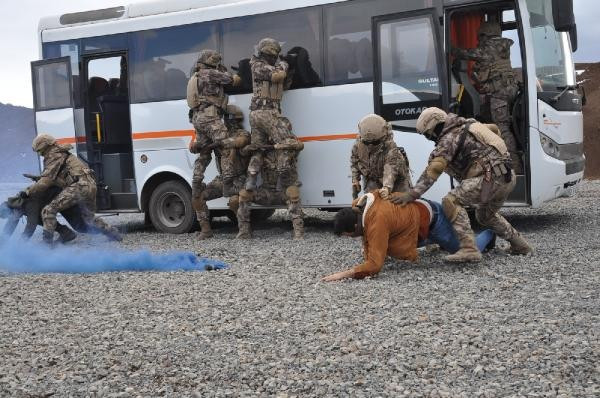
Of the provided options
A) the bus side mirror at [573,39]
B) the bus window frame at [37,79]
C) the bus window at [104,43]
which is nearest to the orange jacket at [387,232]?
the bus side mirror at [573,39]

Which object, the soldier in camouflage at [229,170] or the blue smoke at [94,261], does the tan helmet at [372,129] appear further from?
the soldier in camouflage at [229,170]

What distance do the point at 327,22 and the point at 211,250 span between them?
11.8 feet

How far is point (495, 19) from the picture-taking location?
10008 mm

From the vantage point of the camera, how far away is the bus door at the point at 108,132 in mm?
12406

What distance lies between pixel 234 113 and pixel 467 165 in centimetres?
465

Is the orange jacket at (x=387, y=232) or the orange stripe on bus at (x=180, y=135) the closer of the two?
the orange jacket at (x=387, y=232)

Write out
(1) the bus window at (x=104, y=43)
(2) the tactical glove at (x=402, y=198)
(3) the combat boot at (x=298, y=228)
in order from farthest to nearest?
(1) the bus window at (x=104, y=43), (3) the combat boot at (x=298, y=228), (2) the tactical glove at (x=402, y=198)

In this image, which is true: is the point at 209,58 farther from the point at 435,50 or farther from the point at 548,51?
the point at 548,51

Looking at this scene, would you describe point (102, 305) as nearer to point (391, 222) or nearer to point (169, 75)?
point (391, 222)

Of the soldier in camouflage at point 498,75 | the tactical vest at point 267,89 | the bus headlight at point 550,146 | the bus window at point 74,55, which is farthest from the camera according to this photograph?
the bus window at point 74,55

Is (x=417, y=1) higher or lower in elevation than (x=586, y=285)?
higher

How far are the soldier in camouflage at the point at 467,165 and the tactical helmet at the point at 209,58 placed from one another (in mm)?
4220

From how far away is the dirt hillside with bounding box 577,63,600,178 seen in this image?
84.4 ft

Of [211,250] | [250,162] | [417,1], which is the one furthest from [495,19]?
[211,250]
